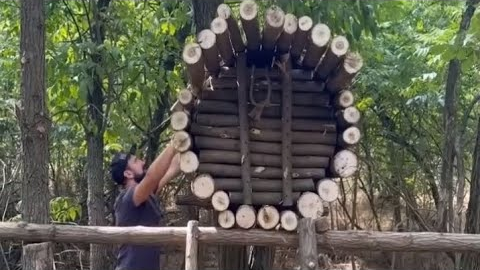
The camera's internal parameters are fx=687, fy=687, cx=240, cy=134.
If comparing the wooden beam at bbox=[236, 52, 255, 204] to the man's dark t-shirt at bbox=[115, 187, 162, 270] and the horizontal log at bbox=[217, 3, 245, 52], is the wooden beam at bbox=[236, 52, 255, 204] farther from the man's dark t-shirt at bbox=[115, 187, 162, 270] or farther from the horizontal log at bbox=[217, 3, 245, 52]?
the man's dark t-shirt at bbox=[115, 187, 162, 270]

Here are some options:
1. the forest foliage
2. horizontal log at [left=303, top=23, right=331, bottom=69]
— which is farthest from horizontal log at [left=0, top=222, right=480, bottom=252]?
the forest foliage

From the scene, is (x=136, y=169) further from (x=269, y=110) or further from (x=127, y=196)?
(x=269, y=110)

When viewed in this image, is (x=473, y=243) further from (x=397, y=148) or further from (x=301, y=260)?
(x=397, y=148)

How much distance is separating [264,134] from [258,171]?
232 millimetres

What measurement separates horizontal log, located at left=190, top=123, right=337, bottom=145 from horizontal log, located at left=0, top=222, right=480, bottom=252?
1.86ft

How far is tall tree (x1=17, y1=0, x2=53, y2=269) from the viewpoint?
15.7 feet

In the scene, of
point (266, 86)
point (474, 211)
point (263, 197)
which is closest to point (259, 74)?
point (266, 86)

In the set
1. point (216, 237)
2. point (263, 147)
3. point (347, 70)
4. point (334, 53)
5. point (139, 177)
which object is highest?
point (334, 53)

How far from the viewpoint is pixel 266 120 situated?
4.29 meters

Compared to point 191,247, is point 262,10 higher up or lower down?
higher up

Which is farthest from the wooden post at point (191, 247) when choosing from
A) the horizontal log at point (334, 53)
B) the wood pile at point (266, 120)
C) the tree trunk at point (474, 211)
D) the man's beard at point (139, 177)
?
the tree trunk at point (474, 211)

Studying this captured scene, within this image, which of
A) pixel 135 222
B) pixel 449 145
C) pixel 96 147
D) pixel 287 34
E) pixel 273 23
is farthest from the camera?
pixel 449 145

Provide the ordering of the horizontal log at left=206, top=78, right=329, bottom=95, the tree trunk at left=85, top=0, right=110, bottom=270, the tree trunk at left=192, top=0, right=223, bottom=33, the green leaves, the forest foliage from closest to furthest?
the horizontal log at left=206, top=78, right=329, bottom=95 < the tree trunk at left=192, top=0, right=223, bottom=33 < the forest foliage < the tree trunk at left=85, top=0, right=110, bottom=270 < the green leaves

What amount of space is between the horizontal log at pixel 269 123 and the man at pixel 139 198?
0.32 meters
